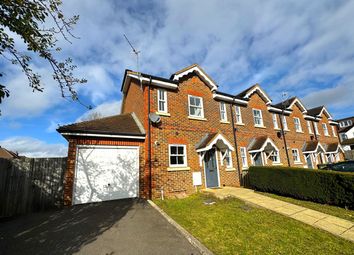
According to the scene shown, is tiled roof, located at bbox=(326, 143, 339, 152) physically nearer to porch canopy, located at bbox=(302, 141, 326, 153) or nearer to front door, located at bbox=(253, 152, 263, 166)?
porch canopy, located at bbox=(302, 141, 326, 153)

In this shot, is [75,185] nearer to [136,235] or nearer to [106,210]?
[106,210]

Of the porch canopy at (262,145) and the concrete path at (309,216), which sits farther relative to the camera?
the porch canopy at (262,145)

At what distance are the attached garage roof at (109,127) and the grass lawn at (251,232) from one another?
4.62m

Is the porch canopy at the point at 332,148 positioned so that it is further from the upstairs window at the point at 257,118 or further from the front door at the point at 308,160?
the upstairs window at the point at 257,118

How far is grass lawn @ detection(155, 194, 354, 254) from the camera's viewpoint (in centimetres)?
440

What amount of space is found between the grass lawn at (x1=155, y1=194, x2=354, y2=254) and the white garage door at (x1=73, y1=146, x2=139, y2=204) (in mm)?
2751

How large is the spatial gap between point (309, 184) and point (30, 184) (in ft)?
42.9

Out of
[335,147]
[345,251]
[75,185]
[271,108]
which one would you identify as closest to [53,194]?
[75,185]

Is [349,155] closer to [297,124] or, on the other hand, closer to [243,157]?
[297,124]

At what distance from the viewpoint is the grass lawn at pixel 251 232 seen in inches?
173

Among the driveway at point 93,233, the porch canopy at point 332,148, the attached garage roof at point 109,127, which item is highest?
the attached garage roof at point 109,127

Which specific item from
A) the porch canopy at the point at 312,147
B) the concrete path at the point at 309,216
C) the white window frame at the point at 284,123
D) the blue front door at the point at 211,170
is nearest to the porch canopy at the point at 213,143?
the blue front door at the point at 211,170

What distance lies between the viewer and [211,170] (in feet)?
38.0

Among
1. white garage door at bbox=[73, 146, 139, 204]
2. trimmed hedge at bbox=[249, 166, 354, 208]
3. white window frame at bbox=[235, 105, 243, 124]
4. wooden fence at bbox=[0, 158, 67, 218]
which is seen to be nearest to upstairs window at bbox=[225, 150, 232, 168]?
trimmed hedge at bbox=[249, 166, 354, 208]
